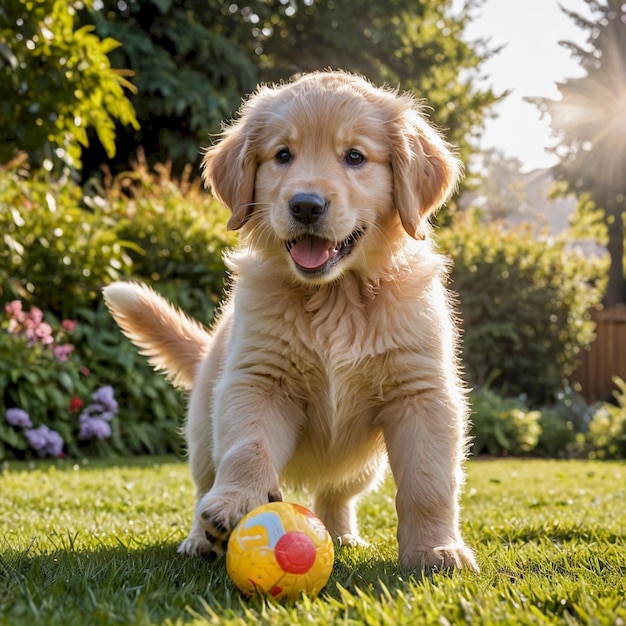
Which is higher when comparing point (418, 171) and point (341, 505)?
point (418, 171)

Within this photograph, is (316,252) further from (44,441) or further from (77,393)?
(77,393)

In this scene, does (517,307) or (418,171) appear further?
(517,307)

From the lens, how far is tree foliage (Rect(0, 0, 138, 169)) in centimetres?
646

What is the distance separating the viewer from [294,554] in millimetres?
2225

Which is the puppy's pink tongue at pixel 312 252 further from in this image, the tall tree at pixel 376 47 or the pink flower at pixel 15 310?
the tall tree at pixel 376 47

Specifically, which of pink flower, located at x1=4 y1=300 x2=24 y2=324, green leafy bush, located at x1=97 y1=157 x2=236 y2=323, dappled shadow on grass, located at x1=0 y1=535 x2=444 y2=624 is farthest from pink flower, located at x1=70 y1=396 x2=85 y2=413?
dappled shadow on grass, located at x1=0 y1=535 x2=444 y2=624

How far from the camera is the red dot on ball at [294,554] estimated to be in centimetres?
222

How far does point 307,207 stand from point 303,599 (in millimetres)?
1253

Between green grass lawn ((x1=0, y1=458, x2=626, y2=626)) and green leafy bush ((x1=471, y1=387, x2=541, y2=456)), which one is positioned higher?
green grass lawn ((x1=0, y1=458, x2=626, y2=626))

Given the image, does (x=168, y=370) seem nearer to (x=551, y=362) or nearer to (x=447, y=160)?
(x=447, y=160)

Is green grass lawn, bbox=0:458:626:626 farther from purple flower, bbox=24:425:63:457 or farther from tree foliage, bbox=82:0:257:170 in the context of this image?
tree foliage, bbox=82:0:257:170

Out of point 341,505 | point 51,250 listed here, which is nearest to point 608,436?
point 51,250

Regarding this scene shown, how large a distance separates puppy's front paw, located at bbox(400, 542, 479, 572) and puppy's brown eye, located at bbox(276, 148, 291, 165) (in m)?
1.43

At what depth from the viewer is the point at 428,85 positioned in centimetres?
1891
